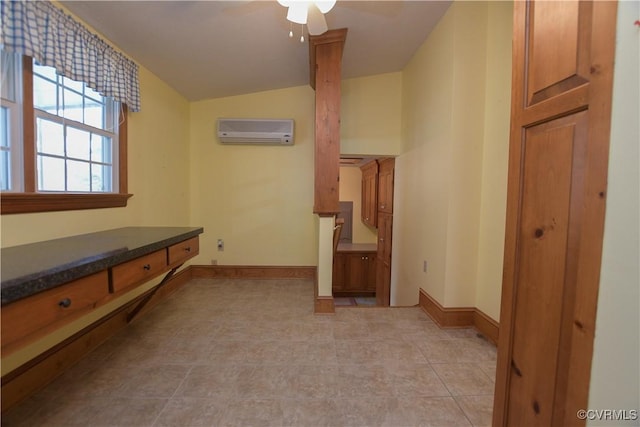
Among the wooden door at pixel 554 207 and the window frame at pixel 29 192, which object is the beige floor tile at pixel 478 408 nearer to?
the wooden door at pixel 554 207

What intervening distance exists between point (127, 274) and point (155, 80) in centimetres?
230

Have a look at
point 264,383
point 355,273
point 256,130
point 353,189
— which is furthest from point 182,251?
point 353,189

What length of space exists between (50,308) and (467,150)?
9.14 ft

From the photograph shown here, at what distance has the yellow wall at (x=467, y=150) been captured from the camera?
2227 mm

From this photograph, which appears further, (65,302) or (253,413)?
(253,413)

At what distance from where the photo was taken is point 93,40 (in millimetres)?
1921

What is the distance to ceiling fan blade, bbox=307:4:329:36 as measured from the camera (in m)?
1.83

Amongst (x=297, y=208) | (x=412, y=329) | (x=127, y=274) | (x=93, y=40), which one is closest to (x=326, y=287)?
(x=412, y=329)

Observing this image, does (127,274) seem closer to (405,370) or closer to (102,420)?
(102,420)

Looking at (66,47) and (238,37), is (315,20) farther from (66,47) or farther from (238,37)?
(66,47)

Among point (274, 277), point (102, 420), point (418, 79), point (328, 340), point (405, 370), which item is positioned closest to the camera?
point (102, 420)

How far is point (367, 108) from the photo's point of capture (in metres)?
3.62

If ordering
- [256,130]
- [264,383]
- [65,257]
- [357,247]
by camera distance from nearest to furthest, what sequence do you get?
[65,257] → [264,383] → [256,130] → [357,247]

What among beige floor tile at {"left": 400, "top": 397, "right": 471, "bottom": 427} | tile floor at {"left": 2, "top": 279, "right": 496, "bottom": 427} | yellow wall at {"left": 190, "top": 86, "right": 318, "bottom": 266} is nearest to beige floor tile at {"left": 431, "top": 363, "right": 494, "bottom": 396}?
tile floor at {"left": 2, "top": 279, "right": 496, "bottom": 427}
